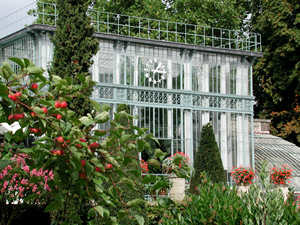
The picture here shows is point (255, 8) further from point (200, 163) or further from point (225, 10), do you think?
point (200, 163)

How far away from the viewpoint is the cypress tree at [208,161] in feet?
43.6

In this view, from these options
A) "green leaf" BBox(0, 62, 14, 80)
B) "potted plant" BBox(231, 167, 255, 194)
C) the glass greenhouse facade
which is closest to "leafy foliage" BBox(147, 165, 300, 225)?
"green leaf" BBox(0, 62, 14, 80)

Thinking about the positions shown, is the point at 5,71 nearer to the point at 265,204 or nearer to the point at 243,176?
the point at 265,204

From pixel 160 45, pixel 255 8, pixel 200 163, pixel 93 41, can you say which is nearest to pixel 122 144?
pixel 93 41

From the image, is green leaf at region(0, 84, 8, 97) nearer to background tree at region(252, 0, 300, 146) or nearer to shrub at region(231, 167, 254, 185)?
shrub at region(231, 167, 254, 185)

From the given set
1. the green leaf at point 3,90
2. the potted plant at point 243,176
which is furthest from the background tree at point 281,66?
the green leaf at point 3,90

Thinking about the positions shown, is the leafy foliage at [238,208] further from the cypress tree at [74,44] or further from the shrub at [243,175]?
the shrub at [243,175]

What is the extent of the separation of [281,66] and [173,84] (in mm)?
11219

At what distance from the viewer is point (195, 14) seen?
1055 inches

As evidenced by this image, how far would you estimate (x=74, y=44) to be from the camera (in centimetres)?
1073

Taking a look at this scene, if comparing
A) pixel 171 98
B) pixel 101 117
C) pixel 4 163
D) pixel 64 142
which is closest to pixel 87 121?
pixel 101 117

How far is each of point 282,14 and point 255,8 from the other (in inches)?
148

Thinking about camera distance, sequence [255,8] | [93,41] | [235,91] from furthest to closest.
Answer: [255,8]
[235,91]
[93,41]

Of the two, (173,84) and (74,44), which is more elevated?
(74,44)
